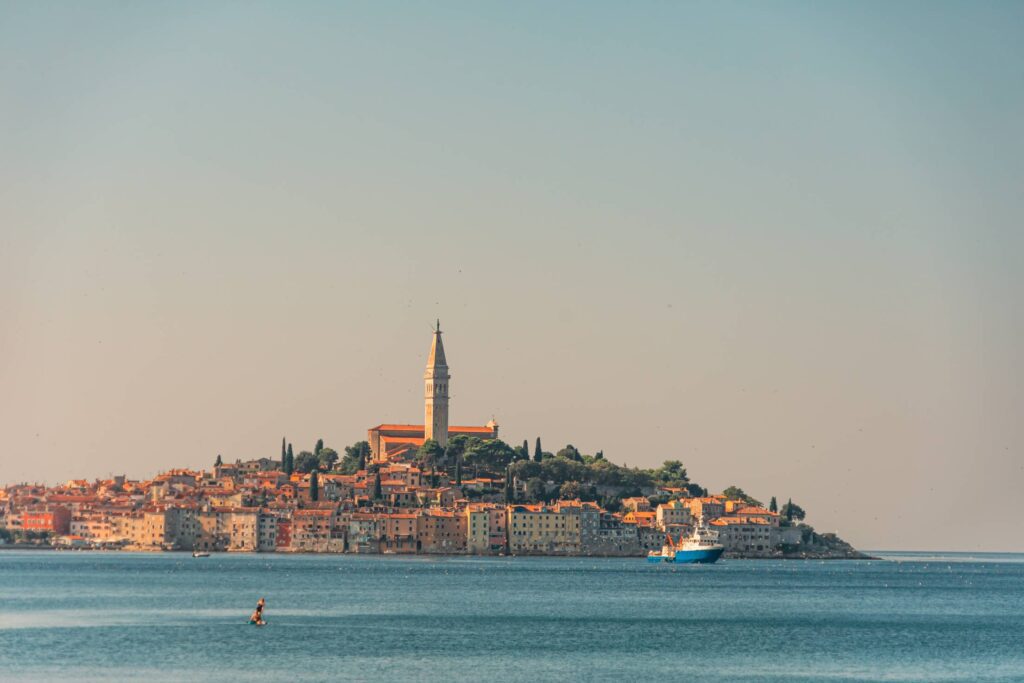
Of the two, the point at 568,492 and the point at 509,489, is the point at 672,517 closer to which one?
the point at 568,492

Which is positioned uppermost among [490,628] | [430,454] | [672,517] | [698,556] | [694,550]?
[430,454]

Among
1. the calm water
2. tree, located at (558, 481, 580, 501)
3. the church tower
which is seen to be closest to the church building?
the church tower

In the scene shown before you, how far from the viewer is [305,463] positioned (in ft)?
637

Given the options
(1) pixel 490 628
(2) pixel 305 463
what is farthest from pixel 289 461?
(1) pixel 490 628

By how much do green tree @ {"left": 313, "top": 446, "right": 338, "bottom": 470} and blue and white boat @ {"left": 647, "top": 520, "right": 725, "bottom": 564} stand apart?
129 feet

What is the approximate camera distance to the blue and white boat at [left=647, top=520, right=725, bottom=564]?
155375mm

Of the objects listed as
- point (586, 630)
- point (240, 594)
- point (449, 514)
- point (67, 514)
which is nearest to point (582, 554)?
point (449, 514)

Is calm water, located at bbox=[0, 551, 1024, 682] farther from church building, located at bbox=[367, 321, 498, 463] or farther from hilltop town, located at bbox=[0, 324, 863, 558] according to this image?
church building, located at bbox=[367, 321, 498, 463]

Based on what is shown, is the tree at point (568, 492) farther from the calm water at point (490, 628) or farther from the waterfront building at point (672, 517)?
the calm water at point (490, 628)

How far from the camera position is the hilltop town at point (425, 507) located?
563 feet

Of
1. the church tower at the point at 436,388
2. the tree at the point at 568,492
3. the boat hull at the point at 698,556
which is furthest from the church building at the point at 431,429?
the boat hull at the point at 698,556

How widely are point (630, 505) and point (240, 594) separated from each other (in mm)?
101760

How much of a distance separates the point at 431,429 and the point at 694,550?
1829 inches

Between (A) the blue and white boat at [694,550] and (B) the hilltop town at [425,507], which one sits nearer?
(A) the blue and white boat at [694,550]
